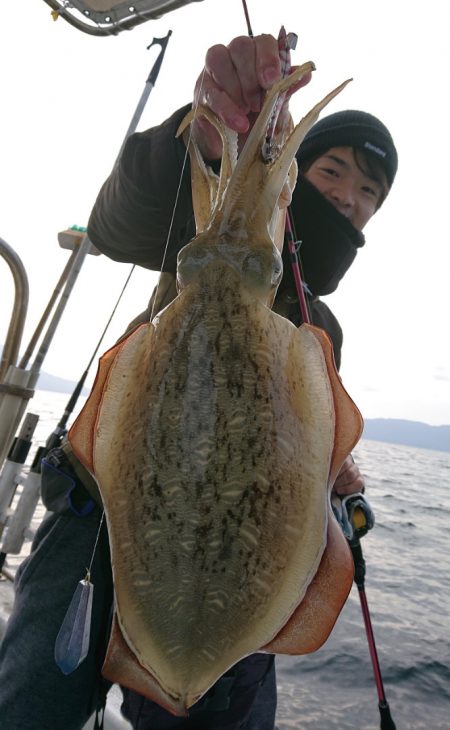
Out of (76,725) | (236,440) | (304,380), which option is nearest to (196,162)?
(304,380)

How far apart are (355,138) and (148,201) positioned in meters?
1.57

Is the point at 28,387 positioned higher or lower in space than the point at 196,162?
lower

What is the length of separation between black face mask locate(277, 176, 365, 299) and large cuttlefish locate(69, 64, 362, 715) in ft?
5.57

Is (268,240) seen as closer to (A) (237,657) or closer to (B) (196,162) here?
(B) (196,162)

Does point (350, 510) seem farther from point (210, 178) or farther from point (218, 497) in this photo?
point (210, 178)

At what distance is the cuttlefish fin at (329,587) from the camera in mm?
1096

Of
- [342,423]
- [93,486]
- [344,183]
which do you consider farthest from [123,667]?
[344,183]

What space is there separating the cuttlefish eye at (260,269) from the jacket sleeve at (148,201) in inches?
34.1

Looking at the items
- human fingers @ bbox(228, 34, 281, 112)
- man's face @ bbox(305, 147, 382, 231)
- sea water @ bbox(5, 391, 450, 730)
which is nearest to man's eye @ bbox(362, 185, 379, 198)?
man's face @ bbox(305, 147, 382, 231)

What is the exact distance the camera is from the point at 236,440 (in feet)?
3.63

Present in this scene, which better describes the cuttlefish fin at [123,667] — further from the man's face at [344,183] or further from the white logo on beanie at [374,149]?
the white logo on beanie at [374,149]

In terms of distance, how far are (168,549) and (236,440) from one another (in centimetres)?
31

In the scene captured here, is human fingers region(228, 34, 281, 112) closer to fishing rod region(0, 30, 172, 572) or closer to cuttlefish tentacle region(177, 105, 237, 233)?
cuttlefish tentacle region(177, 105, 237, 233)

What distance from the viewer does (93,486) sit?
1987 millimetres
